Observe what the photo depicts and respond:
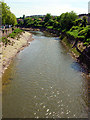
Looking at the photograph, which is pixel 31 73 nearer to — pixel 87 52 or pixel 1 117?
pixel 1 117

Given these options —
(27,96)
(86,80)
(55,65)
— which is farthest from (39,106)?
(55,65)

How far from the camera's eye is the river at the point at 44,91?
48.9 ft

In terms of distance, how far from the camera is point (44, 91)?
18875 millimetres

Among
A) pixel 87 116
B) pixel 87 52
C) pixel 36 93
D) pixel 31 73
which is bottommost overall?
pixel 87 116

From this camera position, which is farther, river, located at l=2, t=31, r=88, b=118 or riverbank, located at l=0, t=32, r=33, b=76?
riverbank, located at l=0, t=32, r=33, b=76

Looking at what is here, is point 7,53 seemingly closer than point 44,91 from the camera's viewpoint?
No

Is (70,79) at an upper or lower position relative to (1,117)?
upper

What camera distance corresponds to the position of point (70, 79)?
22.6m

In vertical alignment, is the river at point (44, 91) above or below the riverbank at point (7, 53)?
below

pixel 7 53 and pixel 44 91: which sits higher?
pixel 7 53

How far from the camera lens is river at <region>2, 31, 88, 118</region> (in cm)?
1491

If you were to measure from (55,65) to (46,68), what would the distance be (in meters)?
3.08

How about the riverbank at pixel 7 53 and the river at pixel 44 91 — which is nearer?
the river at pixel 44 91

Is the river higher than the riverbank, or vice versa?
the riverbank
